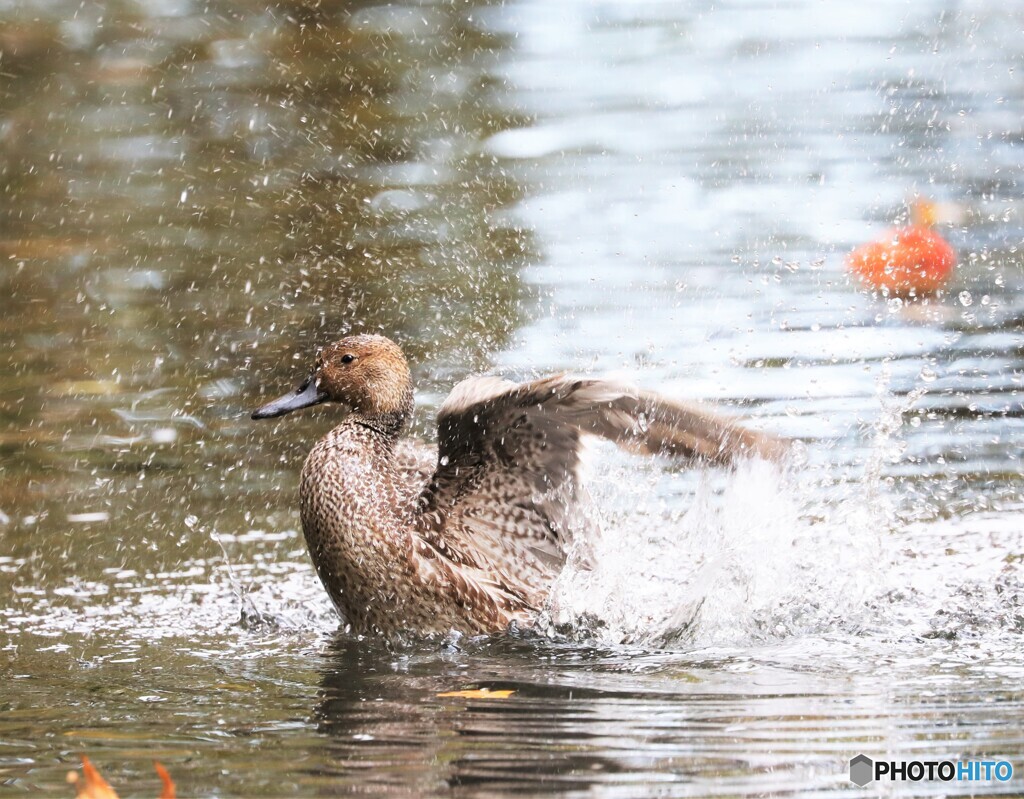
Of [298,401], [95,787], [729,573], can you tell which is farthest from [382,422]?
[95,787]

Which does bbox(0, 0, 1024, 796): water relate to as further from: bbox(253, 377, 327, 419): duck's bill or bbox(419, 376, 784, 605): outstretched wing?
bbox(253, 377, 327, 419): duck's bill

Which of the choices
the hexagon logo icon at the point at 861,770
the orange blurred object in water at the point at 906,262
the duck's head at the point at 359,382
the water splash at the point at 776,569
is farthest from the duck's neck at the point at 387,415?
the orange blurred object in water at the point at 906,262

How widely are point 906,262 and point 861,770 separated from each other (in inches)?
196

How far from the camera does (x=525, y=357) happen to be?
265 inches

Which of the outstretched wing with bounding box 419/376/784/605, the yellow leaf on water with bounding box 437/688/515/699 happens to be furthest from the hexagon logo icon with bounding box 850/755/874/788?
the outstretched wing with bounding box 419/376/784/605

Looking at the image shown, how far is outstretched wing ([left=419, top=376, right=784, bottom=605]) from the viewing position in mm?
4684

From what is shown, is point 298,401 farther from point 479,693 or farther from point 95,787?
point 95,787

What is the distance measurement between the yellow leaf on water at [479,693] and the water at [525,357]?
0.06 metres

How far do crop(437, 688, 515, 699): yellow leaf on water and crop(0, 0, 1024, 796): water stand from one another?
6 cm

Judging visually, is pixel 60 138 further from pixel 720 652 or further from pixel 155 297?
pixel 720 652

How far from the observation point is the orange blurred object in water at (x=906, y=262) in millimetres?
7523

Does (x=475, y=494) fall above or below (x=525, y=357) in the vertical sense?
below

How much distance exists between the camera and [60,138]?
369 inches

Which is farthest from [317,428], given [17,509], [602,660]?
[602,660]
